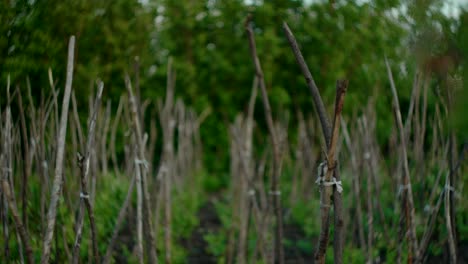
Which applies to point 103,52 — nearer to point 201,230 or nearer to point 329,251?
point 201,230

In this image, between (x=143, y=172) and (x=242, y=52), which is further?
(x=242, y=52)

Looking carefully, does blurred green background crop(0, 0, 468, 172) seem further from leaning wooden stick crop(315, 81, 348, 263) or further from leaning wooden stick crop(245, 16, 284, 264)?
leaning wooden stick crop(315, 81, 348, 263)

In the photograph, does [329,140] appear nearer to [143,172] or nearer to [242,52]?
[143,172]

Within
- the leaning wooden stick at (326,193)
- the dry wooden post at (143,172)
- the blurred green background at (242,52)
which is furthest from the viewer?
the blurred green background at (242,52)

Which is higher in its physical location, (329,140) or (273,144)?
(329,140)

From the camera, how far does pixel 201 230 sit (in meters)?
3.62

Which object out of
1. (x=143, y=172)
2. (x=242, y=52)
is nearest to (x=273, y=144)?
(x=143, y=172)

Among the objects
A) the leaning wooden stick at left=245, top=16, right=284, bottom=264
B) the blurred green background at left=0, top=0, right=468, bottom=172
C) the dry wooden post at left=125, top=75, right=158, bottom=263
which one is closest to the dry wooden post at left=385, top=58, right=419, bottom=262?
the leaning wooden stick at left=245, top=16, right=284, bottom=264

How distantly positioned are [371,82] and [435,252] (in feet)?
10.2

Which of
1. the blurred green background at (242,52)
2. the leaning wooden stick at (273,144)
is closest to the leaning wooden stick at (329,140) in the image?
the leaning wooden stick at (273,144)

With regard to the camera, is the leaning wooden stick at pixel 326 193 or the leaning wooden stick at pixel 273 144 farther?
the leaning wooden stick at pixel 273 144

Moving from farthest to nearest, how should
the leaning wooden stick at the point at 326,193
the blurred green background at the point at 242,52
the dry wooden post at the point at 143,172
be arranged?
the blurred green background at the point at 242,52 < the dry wooden post at the point at 143,172 < the leaning wooden stick at the point at 326,193

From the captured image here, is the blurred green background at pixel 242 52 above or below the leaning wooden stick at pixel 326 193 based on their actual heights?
below

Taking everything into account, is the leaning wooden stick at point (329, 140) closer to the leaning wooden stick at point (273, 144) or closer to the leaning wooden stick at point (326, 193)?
the leaning wooden stick at point (326, 193)
